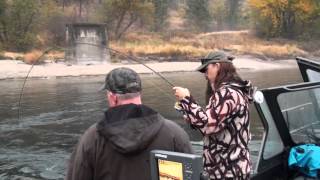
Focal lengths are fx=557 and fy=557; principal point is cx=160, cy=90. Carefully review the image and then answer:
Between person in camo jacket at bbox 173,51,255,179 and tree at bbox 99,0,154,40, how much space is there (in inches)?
2361

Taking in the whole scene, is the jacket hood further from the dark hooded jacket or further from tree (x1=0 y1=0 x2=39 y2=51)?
tree (x1=0 y1=0 x2=39 y2=51)

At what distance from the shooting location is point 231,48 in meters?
60.4

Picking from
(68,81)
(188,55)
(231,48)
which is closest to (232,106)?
(68,81)

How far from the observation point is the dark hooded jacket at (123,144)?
293cm

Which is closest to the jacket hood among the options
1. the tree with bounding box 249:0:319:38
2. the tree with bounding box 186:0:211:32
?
the tree with bounding box 249:0:319:38

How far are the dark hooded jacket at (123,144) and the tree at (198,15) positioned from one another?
71444 millimetres

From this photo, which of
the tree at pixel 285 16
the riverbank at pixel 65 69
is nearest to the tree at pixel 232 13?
the tree at pixel 285 16

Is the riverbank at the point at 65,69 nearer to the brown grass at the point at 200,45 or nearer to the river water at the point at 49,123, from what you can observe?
the brown grass at the point at 200,45

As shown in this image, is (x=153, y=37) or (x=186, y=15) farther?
(x=186, y=15)

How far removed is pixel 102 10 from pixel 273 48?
20731 mm

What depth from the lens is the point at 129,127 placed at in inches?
116

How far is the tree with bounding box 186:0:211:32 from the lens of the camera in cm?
7475

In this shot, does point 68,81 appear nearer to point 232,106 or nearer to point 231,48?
point 231,48

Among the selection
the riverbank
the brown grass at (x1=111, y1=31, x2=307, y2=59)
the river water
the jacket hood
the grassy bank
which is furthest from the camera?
the brown grass at (x1=111, y1=31, x2=307, y2=59)
